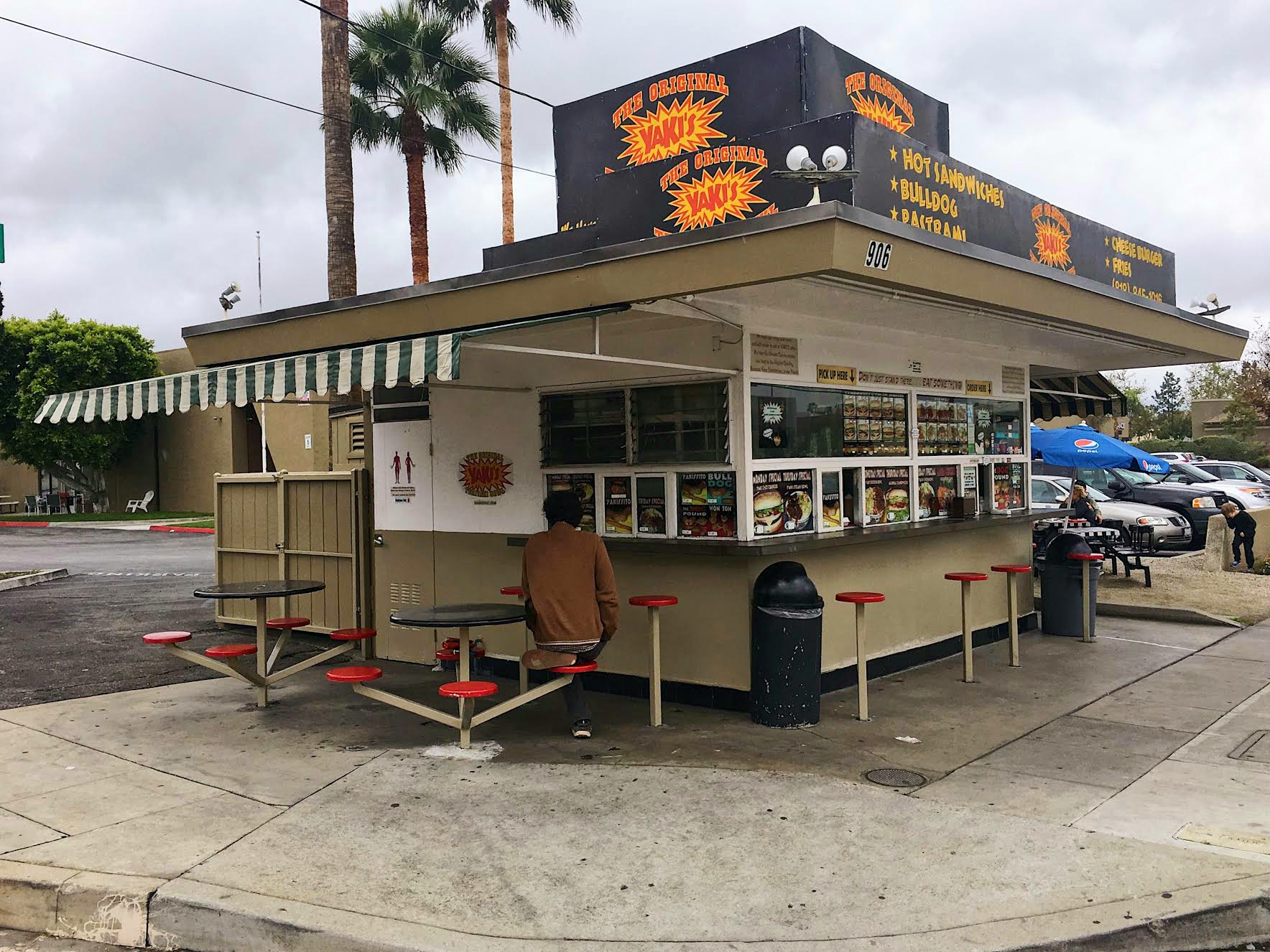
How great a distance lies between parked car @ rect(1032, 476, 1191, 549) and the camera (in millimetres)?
19031

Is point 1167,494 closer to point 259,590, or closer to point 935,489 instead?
point 935,489

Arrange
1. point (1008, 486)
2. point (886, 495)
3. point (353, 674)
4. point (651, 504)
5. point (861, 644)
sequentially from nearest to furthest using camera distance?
point (353, 674) → point (861, 644) → point (651, 504) → point (886, 495) → point (1008, 486)

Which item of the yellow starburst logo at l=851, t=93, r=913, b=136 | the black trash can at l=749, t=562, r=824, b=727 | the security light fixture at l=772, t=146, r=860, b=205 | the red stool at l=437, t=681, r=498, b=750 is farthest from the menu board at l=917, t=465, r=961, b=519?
the red stool at l=437, t=681, r=498, b=750

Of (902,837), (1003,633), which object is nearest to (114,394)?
(902,837)

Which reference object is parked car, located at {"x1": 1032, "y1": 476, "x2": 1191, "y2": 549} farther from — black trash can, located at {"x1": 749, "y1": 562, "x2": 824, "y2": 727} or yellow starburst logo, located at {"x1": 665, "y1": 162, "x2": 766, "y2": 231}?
yellow starburst logo, located at {"x1": 665, "y1": 162, "x2": 766, "y2": 231}

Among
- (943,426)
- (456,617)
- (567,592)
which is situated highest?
(943,426)

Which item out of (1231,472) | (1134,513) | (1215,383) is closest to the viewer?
(1134,513)

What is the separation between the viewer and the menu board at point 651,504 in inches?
309

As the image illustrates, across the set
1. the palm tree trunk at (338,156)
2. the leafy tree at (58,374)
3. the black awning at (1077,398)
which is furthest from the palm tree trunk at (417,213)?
the leafy tree at (58,374)

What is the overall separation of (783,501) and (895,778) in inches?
92.5

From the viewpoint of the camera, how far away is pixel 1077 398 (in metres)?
13.1

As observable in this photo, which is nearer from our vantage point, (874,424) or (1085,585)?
(874,424)

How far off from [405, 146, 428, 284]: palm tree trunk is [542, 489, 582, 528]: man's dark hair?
15.3 m

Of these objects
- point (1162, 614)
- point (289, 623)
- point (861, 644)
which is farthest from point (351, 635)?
point (1162, 614)
